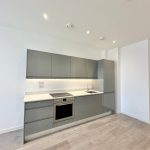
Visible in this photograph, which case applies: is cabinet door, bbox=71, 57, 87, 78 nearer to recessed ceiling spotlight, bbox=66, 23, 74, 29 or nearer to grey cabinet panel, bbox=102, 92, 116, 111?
recessed ceiling spotlight, bbox=66, 23, 74, 29

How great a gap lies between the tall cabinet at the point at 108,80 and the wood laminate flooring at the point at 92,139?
850 mm

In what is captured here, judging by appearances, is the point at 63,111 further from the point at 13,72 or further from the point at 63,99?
the point at 13,72

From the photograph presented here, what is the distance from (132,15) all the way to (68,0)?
1294 mm

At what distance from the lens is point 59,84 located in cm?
329

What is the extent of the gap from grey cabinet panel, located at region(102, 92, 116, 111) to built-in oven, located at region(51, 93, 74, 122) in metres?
1.34

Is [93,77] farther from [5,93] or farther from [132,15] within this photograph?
[5,93]

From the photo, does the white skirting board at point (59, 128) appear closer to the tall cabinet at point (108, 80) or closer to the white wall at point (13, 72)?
the tall cabinet at point (108, 80)

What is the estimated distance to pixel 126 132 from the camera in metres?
2.55

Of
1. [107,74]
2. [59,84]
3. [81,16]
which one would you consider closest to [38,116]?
[59,84]

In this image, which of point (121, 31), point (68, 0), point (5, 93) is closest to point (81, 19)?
point (68, 0)

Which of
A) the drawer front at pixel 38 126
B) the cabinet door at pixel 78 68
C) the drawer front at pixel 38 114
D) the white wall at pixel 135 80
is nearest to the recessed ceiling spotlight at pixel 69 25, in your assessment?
the cabinet door at pixel 78 68

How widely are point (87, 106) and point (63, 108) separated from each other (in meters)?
0.83

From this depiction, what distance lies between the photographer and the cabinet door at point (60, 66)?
2824 mm

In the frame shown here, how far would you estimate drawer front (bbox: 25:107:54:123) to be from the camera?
7.09 ft
